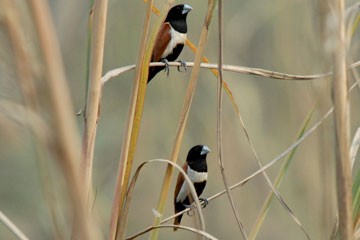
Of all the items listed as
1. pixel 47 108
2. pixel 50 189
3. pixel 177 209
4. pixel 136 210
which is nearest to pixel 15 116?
pixel 47 108

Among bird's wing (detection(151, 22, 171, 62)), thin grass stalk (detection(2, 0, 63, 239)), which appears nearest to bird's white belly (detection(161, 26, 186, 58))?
bird's wing (detection(151, 22, 171, 62))

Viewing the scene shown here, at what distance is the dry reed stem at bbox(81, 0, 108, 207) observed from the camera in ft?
3.34

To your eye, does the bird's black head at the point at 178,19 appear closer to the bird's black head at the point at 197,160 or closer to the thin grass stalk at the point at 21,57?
the bird's black head at the point at 197,160

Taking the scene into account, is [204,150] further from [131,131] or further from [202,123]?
[131,131]

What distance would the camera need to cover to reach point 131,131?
110 cm

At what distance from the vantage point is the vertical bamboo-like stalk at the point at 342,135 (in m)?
0.79

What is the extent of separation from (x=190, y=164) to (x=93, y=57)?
6.11ft

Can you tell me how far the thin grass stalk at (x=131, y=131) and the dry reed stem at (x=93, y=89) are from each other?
0.06 metres

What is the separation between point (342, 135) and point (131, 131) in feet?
1.37

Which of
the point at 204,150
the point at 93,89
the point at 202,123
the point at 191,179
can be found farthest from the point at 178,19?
the point at 93,89

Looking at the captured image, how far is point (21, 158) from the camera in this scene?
3393 millimetres

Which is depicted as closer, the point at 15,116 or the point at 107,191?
the point at 15,116

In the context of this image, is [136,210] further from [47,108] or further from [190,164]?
[47,108]

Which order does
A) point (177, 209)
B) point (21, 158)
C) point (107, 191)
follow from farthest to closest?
1. point (107, 191)
2. point (21, 158)
3. point (177, 209)
